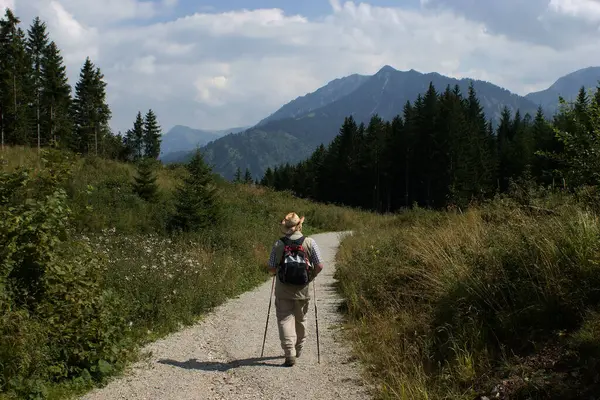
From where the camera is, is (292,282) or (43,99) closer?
(292,282)

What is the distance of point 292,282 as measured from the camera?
6293mm

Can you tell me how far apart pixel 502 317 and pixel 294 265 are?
8.72 ft

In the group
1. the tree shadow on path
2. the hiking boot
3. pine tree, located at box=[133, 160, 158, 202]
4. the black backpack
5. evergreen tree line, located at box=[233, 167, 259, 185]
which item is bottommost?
the tree shadow on path

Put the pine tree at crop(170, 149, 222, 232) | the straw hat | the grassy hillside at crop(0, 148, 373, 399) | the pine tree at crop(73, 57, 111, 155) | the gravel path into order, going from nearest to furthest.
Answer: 1. the grassy hillside at crop(0, 148, 373, 399)
2. the gravel path
3. the straw hat
4. the pine tree at crop(170, 149, 222, 232)
5. the pine tree at crop(73, 57, 111, 155)

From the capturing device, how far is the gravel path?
5.38 metres

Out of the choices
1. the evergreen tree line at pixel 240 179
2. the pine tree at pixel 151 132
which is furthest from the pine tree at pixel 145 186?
the pine tree at pixel 151 132

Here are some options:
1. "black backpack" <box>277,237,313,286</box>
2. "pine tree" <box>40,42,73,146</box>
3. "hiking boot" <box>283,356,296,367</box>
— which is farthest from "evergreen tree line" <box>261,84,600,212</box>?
"hiking boot" <box>283,356,296,367</box>

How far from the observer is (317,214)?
1352 inches

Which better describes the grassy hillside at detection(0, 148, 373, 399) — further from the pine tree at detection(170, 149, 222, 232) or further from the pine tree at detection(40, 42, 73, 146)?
the pine tree at detection(40, 42, 73, 146)

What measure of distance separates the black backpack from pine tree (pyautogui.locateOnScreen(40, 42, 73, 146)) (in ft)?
183

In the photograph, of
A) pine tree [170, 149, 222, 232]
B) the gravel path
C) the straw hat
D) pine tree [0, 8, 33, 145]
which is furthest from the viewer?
pine tree [0, 8, 33, 145]

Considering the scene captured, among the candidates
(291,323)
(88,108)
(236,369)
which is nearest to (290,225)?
(291,323)

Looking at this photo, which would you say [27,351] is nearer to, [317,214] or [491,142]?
[317,214]

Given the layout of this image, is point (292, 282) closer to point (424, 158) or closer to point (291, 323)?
point (291, 323)
